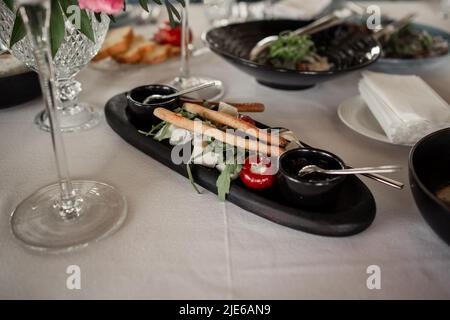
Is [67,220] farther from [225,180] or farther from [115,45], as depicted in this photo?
[115,45]

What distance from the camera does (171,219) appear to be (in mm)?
654

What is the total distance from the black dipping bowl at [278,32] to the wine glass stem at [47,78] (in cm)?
46

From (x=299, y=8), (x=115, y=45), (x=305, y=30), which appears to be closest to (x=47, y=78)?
(x=115, y=45)

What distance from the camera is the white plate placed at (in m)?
0.83

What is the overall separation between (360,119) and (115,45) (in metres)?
0.63

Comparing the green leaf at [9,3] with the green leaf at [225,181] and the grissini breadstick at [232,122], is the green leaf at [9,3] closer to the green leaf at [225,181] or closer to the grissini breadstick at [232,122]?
the grissini breadstick at [232,122]

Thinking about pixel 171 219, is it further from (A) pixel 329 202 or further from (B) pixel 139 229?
(A) pixel 329 202

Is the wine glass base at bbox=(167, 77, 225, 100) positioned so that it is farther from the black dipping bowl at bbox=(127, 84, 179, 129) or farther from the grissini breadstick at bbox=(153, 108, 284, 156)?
the grissini breadstick at bbox=(153, 108, 284, 156)

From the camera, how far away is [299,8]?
1508 mm

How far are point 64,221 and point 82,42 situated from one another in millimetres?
349

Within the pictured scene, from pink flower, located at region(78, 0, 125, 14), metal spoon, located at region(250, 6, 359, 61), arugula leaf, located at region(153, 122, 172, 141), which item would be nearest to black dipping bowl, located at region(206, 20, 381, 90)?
metal spoon, located at region(250, 6, 359, 61)

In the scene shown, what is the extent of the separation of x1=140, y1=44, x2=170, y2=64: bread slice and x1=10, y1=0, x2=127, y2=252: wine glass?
1.73 feet

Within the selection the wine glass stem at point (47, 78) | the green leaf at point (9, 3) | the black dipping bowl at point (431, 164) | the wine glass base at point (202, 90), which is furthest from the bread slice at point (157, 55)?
the black dipping bowl at point (431, 164)

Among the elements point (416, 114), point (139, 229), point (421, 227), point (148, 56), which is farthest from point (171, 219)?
point (148, 56)
